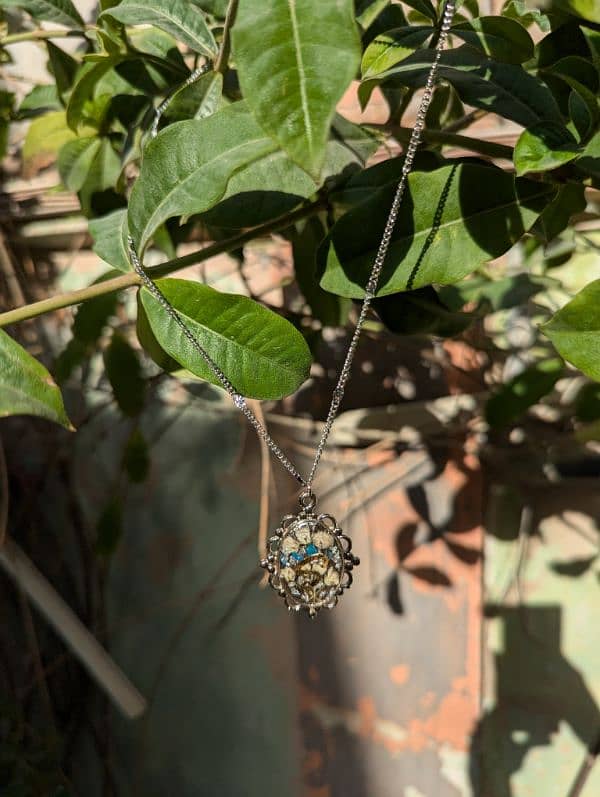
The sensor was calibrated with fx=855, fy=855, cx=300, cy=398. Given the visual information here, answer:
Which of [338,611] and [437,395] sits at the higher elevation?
[437,395]

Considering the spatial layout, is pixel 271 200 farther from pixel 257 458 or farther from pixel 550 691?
pixel 550 691

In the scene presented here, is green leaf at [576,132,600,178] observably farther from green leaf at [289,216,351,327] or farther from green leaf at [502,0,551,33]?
green leaf at [289,216,351,327]

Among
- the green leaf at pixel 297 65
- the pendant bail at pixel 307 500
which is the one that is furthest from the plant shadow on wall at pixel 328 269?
the pendant bail at pixel 307 500

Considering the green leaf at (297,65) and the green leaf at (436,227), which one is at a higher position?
the green leaf at (297,65)

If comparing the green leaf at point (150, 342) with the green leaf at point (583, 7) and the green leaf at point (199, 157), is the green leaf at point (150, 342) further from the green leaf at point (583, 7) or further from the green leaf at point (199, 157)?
the green leaf at point (583, 7)

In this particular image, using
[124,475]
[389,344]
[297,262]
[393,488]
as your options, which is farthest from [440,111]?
[124,475]
